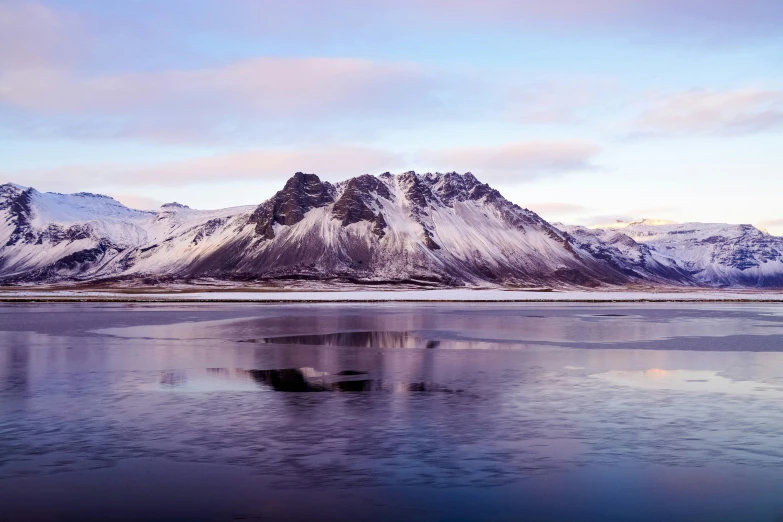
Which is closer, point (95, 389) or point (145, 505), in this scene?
point (145, 505)

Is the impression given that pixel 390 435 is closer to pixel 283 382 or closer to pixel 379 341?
pixel 283 382

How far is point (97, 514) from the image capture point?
45.0ft

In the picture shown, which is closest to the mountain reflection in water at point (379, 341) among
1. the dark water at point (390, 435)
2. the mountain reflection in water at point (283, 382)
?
the dark water at point (390, 435)

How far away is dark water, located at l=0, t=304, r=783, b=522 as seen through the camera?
14484mm

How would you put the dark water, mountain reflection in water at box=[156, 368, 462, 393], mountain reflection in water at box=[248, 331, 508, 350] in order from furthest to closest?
mountain reflection in water at box=[248, 331, 508, 350]
mountain reflection in water at box=[156, 368, 462, 393]
the dark water

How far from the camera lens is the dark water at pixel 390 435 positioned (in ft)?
47.5

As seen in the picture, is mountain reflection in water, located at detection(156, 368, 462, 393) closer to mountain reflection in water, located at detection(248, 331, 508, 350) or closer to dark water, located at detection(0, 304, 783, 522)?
dark water, located at detection(0, 304, 783, 522)

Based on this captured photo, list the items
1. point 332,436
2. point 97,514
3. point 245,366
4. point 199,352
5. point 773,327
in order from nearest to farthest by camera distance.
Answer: point 97,514
point 332,436
point 245,366
point 199,352
point 773,327

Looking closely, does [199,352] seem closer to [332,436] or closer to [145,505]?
[332,436]

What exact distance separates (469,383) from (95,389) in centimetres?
1376

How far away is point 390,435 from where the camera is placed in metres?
20.3

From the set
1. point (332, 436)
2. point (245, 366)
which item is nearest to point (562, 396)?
point (332, 436)

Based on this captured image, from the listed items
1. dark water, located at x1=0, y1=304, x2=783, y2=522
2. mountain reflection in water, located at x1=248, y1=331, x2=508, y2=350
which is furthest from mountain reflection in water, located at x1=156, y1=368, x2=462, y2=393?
mountain reflection in water, located at x1=248, y1=331, x2=508, y2=350

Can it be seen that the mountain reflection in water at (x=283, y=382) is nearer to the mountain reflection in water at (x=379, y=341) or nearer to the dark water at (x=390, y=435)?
the dark water at (x=390, y=435)
